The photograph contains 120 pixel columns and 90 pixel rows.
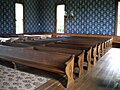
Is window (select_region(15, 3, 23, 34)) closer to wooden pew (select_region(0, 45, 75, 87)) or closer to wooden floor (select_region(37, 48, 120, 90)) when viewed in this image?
wooden pew (select_region(0, 45, 75, 87))

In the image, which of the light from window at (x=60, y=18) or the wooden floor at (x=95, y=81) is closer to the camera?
the wooden floor at (x=95, y=81)

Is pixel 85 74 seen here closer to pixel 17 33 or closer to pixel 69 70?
pixel 69 70

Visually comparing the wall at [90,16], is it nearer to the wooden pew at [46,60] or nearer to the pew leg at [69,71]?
the wooden pew at [46,60]

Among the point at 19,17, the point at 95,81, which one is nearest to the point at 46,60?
the point at 95,81

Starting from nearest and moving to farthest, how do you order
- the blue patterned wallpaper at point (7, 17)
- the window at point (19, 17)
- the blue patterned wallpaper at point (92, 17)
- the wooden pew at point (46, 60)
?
the wooden pew at point (46, 60), the blue patterned wallpaper at point (7, 17), the blue patterned wallpaper at point (92, 17), the window at point (19, 17)

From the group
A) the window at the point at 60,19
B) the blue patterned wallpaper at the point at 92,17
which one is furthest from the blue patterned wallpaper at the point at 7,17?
the blue patterned wallpaper at the point at 92,17

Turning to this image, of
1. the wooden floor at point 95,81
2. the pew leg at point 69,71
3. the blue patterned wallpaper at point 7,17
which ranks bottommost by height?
the wooden floor at point 95,81

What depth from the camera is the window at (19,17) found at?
9945 mm

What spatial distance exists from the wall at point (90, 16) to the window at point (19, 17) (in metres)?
2.10

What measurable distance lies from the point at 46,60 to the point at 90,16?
718cm

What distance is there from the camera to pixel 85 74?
416 centimetres

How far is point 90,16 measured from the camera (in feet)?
33.7

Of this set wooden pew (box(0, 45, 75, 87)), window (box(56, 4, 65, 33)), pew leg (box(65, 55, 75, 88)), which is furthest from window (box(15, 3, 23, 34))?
pew leg (box(65, 55, 75, 88))

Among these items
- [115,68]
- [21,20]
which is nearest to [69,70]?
[115,68]
